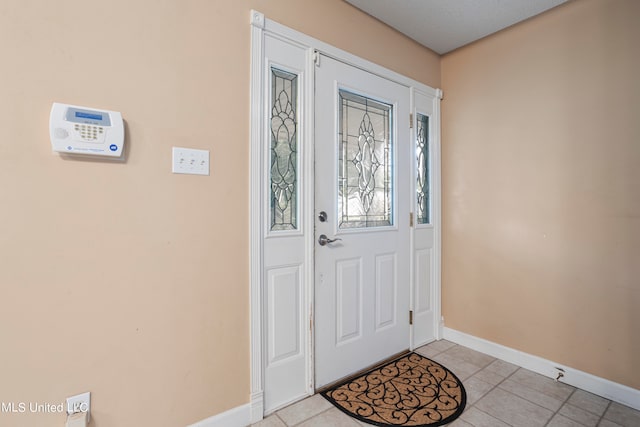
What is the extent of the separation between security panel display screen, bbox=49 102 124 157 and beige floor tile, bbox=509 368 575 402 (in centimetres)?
278

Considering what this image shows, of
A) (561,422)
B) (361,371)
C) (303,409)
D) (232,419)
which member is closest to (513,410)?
(561,422)

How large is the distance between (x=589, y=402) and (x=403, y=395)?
114 centimetres

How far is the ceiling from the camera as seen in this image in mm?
2051

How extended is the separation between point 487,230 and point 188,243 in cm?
227

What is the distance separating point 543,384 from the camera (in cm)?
207

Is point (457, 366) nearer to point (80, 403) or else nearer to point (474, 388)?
point (474, 388)

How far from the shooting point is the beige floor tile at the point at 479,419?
5.48 feet

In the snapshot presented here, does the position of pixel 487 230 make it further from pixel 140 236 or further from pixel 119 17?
pixel 119 17

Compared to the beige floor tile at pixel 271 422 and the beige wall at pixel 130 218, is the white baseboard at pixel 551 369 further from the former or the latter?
the beige wall at pixel 130 218

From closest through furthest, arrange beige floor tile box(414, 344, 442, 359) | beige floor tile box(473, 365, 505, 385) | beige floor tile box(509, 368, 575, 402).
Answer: beige floor tile box(509, 368, 575, 402), beige floor tile box(473, 365, 505, 385), beige floor tile box(414, 344, 442, 359)

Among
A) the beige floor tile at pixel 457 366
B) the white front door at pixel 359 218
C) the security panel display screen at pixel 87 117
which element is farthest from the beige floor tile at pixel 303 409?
the security panel display screen at pixel 87 117

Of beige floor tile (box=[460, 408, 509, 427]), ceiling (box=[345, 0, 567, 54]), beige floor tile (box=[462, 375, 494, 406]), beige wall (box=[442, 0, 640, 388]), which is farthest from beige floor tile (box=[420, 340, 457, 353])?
ceiling (box=[345, 0, 567, 54])

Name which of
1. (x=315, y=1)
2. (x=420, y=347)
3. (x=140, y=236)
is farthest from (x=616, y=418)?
(x=315, y=1)

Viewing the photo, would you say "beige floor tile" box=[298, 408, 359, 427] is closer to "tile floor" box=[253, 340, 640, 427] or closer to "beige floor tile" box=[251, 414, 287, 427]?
"tile floor" box=[253, 340, 640, 427]
